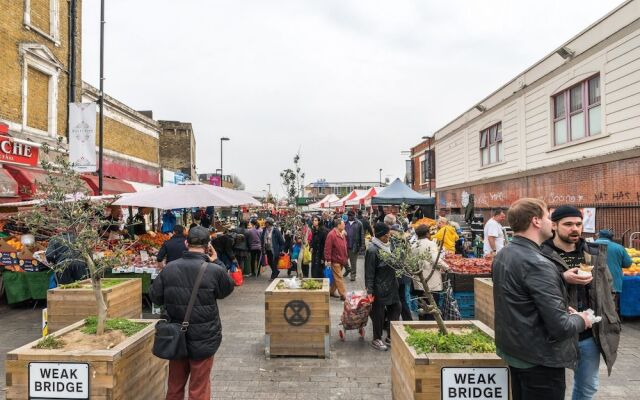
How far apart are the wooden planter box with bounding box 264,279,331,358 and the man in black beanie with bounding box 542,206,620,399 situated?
3.18 meters

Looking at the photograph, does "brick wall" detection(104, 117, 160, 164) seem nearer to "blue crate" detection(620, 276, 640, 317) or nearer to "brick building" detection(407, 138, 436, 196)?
"brick building" detection(407, 138, 436, 196)

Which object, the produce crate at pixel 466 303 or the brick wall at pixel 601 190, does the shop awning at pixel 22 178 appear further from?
the brick wall at pixel 601 190

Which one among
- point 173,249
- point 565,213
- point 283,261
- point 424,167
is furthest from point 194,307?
point 424,167

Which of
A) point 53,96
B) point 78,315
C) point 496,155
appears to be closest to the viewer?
point 78,315

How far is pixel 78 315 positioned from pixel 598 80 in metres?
13.8

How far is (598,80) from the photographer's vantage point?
39.5ft

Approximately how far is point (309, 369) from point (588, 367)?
3.25m

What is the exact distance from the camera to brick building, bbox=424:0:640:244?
10.4 meters

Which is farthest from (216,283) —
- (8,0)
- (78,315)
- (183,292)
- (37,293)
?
(8,0)

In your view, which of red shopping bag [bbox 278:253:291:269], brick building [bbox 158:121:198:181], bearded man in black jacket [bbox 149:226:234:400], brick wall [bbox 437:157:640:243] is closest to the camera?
bearded man in black jacket [bbox 149:226:234:400]

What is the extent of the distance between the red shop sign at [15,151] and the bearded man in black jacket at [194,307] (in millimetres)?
11115

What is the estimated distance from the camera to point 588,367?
338 cm

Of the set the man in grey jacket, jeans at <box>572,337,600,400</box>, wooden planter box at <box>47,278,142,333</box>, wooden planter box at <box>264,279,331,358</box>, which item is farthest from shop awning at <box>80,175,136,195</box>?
jeans at <box>572,337,600,400</box>

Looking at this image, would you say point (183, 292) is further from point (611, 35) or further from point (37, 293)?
point (611, 35)
